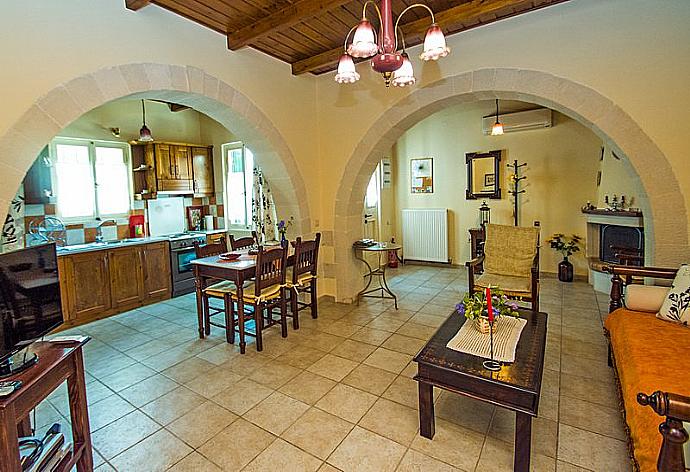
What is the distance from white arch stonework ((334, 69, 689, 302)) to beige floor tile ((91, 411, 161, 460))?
10.4 feet

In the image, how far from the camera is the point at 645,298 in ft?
8.73

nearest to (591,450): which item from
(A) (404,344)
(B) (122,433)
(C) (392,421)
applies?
(C) (392,421)

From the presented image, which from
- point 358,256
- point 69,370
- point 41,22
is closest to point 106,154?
point 41,22

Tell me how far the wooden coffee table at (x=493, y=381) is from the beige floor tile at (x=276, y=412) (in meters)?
0.84

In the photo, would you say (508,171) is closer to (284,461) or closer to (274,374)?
(274,374)

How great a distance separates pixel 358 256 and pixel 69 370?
3.54m

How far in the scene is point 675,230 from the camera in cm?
293

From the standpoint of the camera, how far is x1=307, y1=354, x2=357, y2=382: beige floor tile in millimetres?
2928

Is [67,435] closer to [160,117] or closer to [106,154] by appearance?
[106,154]

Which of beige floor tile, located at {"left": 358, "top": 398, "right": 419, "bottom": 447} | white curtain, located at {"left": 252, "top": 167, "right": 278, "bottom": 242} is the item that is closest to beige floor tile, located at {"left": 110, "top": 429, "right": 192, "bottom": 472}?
beige floor tile, located at {"left": 358, "top": 398, "right": 419, "bottom": 447}

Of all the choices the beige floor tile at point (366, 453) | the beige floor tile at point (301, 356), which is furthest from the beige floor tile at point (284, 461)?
the beige floor tile at point (301, 356)

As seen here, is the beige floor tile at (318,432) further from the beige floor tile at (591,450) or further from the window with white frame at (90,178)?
the window with white frame at (90,178)

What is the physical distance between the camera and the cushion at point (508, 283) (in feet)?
11.6

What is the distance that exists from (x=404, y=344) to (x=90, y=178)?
465 centimetres
